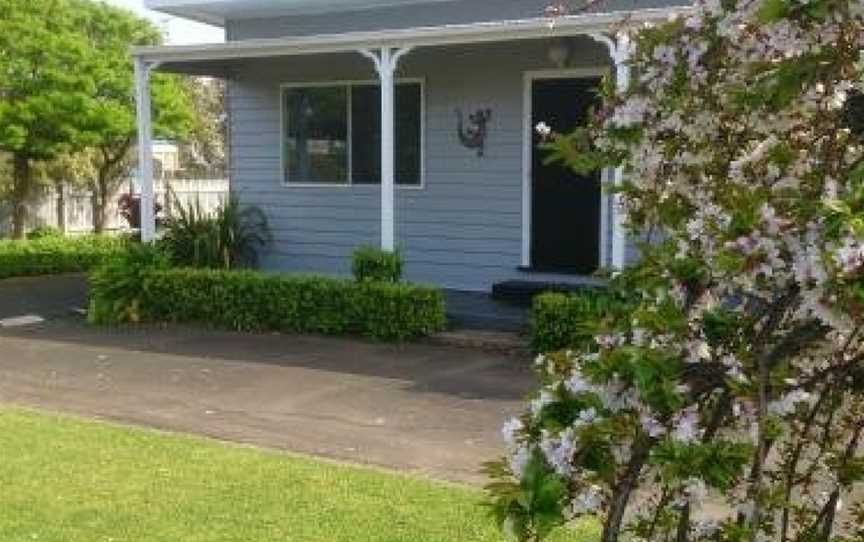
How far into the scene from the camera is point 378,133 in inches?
527

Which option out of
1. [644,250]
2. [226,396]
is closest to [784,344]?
[644,250]

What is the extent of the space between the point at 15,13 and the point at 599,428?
20211mm

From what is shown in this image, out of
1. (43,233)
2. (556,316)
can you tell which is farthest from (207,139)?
(556,316)

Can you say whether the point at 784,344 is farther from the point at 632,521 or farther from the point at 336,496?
the point at 336,496

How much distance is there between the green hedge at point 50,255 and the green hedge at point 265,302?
517 centimetres

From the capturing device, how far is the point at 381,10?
12930 millimetres

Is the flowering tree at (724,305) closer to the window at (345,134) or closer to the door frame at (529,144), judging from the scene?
the door frame at (529,144)

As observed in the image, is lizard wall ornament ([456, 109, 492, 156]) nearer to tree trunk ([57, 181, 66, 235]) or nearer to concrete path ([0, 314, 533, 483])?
concrete path ([0, 314, 533, 483])

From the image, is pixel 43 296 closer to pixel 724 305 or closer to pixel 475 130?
pixel 475 130

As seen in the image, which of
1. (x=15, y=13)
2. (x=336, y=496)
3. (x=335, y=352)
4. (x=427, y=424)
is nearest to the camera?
(x=336, y=496)

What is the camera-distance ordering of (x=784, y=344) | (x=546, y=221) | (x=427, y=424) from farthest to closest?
1. (x=546, y=221)
2. (x=427, y=424)
3. (x=784, y=344)

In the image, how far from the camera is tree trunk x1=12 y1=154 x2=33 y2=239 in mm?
21828

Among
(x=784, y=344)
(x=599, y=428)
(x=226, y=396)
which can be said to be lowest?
(x=226, y=396)

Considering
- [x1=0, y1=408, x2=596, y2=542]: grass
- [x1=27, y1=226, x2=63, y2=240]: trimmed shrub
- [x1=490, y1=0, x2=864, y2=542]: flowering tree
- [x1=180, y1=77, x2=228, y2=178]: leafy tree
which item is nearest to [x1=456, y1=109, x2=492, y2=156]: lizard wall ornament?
[x1=0, y1=408, x2=596, y2=542]: grass
